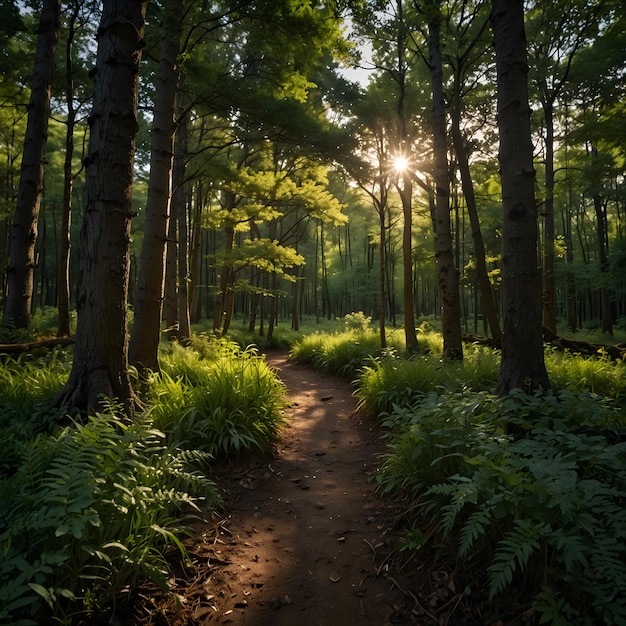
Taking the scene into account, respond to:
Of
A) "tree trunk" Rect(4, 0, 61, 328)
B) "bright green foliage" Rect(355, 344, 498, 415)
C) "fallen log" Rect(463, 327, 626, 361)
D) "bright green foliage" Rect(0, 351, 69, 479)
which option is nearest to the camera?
"bright green foliage" Rect(0, 351, 69, 479)

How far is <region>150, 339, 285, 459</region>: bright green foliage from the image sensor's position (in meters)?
4.00

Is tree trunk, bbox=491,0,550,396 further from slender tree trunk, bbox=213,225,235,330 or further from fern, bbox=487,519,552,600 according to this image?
slender tree trunk, bbox=213,225,235,330

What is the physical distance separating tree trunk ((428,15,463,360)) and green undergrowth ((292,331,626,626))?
2709 mm

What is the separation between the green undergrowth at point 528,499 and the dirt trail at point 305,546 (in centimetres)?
36

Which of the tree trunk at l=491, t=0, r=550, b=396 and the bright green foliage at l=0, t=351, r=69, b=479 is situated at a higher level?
the tree trunk at l=491, t=0, r=550, b=396

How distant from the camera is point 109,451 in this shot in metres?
2.46

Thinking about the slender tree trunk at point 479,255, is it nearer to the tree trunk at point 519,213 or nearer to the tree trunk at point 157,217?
the tree trunk at point 519,213

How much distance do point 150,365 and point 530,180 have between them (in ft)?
18.3

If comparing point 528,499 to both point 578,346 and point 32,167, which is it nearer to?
point 578,346

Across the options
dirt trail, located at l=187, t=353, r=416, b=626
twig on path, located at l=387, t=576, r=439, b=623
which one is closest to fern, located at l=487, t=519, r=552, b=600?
twig on path, located at l=387, t=576, r=439, b=623

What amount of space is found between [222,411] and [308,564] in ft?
6.71

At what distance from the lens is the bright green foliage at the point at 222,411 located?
400 cm

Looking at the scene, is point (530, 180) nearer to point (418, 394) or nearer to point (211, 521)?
point (418, 394)

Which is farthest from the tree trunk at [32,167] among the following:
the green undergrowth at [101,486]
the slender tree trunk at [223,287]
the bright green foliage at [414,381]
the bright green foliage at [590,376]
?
the bright green foliage at [590,376]
